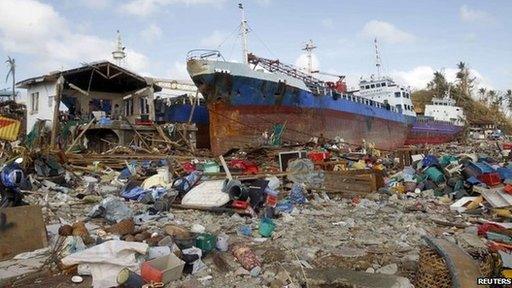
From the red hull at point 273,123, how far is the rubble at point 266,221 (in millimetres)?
5374

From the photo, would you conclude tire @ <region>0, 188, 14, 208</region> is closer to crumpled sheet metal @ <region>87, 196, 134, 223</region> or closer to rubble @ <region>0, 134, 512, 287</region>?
rubble @ <region>0, 134, 512, 287</region>

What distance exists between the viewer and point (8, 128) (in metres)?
15.0

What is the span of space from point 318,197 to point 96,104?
54.0ft

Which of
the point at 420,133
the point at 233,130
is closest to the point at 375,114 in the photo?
the point at 420,133

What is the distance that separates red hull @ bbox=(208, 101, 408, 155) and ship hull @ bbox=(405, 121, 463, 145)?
35.6 ft

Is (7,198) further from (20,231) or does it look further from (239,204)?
(239,204)

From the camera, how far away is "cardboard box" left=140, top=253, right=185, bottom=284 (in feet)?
13.4

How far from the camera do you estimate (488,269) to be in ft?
12.6

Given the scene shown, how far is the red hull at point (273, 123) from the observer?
1888 cm

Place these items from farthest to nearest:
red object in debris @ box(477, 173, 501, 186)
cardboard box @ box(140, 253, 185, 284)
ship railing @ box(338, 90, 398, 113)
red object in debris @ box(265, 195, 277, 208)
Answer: ship railing @ box(338, 90, 398, 113) < red object in debris @ box(477, 173, 501, 186) < red object in debris @ box(265, 195, 277, 208) < cardboard box @ box(140, 253, 185, 284)

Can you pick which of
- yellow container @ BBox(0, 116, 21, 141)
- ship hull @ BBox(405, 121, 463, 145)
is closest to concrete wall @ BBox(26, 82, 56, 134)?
yellow container @ BBox(0, 116, 21, 141)

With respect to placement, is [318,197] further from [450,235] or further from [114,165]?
[114,165]

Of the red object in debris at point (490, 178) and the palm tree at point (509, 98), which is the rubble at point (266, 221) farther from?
the palm tree at point (509, 98)

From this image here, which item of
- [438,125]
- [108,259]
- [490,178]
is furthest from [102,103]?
[438,125]
